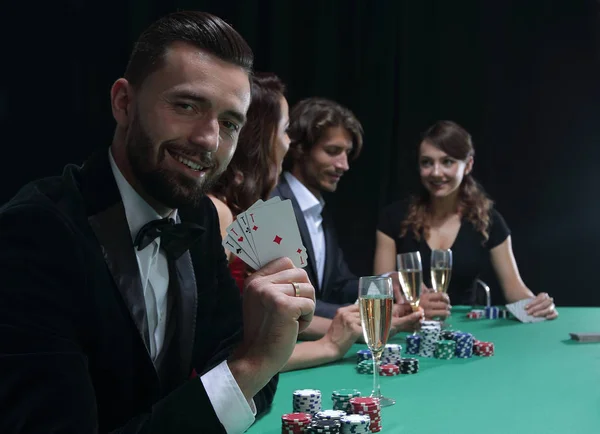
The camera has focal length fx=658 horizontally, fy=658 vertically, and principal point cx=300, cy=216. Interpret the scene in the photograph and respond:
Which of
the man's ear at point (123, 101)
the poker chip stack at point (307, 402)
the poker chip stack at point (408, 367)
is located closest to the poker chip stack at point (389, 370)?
the poker chip stack at point (408, 367)

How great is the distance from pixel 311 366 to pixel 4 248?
109 centimetres

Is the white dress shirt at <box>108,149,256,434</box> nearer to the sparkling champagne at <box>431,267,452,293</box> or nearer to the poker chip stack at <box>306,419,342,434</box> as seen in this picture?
the poker chip stack at <box>306,419,342,434</box>

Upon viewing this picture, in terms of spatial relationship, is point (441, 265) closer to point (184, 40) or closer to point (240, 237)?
point (240, 237)

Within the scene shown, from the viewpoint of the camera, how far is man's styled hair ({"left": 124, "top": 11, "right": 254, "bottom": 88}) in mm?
1327

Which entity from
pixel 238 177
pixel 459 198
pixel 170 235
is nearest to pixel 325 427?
pixel 170 235

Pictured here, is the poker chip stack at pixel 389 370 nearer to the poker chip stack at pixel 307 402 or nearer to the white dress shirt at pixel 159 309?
the poker chip stack at pixel 307 402

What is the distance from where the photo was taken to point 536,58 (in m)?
5.50

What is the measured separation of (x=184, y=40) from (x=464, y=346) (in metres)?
1.28

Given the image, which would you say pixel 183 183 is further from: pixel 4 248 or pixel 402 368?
pixel 402 368

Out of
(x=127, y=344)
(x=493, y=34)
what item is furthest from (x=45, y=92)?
(x=493, y=34)

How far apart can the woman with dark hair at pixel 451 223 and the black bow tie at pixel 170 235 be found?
2576 mm

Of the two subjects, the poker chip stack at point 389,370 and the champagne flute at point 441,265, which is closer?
the poker chip stack at point 389,370

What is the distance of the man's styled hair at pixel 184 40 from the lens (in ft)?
4.35

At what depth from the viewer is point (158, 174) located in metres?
1.32
